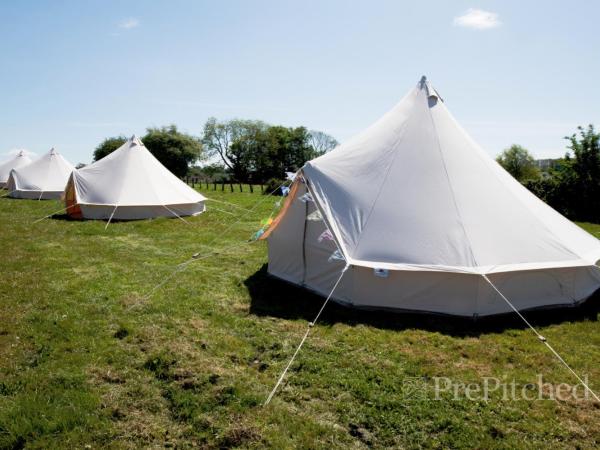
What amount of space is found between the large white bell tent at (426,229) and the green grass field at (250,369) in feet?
1.27

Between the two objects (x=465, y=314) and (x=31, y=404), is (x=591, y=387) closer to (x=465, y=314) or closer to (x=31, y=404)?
(x=465, y=314)

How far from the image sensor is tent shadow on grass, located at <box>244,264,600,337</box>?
5223 millimetres

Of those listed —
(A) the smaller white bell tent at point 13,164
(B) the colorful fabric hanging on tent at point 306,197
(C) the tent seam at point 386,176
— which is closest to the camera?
(C) the tent seam at point 386,176

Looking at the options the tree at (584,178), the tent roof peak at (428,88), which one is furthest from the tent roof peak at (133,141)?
the tree at (584,178)

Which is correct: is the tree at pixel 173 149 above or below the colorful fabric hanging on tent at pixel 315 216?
above

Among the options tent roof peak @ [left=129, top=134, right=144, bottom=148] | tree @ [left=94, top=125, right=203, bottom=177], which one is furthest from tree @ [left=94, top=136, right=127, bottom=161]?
tent roof peak @ [left=129, top=134, right=144, bottom=148]

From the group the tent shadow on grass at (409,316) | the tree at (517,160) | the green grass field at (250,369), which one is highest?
the tree at (517,160)

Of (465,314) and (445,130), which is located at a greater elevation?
(445,130)

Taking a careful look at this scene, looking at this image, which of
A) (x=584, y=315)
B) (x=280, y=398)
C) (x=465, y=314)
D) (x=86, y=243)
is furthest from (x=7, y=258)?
(x=584, y=315)

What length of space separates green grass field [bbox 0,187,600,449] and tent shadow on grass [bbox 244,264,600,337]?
3cm

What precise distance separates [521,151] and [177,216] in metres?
47.7

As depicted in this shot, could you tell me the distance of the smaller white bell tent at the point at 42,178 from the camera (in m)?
21.2

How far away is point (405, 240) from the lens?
18.1 ft

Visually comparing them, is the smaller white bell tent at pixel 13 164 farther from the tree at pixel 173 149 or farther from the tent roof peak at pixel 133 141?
the tent roof peak at pixel 133 141
